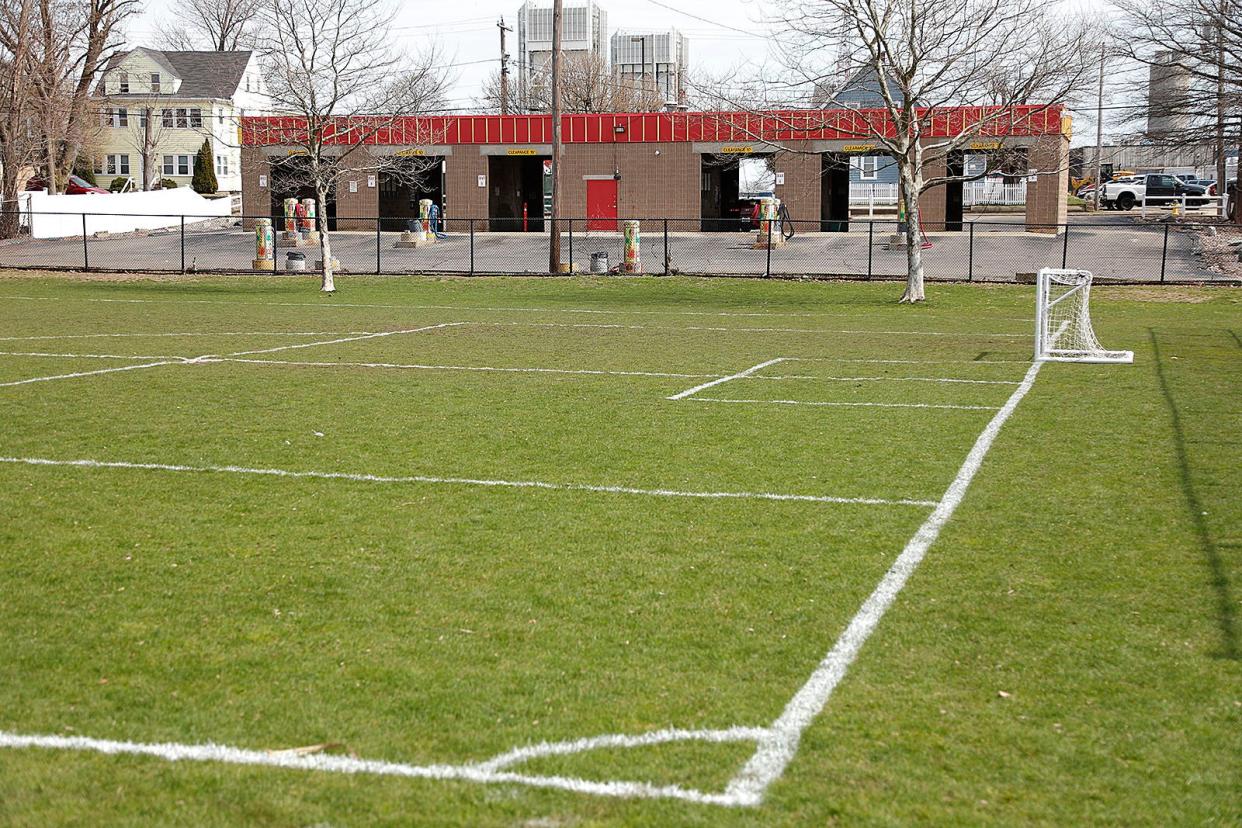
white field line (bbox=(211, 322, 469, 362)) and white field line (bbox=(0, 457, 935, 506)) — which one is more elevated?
white field line (bbox=(211, 322, 469, 362))

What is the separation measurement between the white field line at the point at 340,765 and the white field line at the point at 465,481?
4637 mm

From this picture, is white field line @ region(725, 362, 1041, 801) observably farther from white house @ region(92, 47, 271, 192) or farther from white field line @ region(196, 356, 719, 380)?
white house @ region(92, 47, 271, 192)

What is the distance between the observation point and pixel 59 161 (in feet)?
230

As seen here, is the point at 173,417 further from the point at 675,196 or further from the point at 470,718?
the point at 675,196

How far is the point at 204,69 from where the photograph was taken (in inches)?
3760

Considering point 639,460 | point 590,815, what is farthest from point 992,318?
point 590,815

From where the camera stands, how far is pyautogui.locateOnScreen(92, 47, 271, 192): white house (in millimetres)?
91500

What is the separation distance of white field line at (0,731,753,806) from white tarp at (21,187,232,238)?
46.1m

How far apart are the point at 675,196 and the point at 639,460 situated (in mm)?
45408

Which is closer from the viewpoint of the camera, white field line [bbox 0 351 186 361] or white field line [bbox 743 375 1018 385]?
white field line [bbox 743 375 1018 385]

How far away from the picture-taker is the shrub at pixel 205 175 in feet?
273

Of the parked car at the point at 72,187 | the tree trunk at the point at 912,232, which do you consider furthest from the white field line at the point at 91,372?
the parked car at the point at 72,187

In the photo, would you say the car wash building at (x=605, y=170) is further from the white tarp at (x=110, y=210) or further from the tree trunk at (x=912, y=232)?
the tree trunk at (x=912, y=232)

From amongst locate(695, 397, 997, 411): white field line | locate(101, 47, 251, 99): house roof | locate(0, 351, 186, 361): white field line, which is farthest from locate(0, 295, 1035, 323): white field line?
locate(101, 47, 251, 99): house roof
